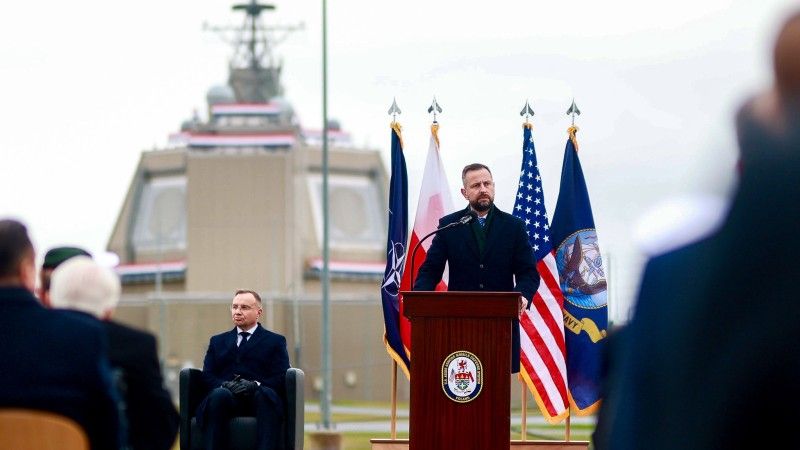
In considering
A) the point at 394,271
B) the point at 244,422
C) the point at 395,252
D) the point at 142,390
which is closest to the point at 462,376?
the point at 244,422

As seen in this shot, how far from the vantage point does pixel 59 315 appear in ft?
15.4

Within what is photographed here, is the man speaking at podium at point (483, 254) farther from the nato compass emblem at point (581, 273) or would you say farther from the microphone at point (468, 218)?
the nato compass emblem at point (581, 273)

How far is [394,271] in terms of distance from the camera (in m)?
12.4

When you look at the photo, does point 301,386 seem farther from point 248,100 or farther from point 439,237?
point 248,100

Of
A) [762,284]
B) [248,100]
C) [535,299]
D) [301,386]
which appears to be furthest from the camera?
[248,100]

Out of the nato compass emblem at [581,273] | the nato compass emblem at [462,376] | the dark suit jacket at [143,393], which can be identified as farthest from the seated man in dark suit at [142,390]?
the nato compass emblem at [581,273]

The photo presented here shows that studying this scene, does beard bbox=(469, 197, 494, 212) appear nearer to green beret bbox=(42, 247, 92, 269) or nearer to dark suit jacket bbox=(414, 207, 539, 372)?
dark suit jacket bbox=(414, 207, 539, 372)

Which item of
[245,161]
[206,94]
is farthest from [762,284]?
[206,94]

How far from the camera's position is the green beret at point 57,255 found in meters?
7.36

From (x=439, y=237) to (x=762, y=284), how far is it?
26.3 ft

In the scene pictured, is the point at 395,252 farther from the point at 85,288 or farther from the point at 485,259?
the point at 85,288

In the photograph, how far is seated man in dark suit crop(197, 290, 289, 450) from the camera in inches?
420

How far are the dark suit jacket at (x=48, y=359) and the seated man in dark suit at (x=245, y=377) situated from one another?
19.5ft

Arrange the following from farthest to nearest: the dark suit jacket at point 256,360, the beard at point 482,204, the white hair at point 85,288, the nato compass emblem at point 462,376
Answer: the dark suit jacket at point 256,360 < the beard at point 482,204 < the nato compass emblem at point 462,376 < the white hair at point 85,288
